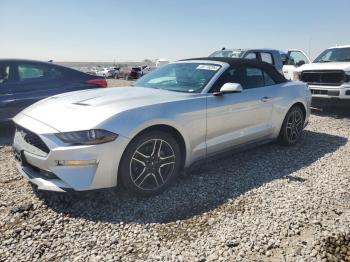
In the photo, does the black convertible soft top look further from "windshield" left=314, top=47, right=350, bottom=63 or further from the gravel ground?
"windshield" left=314, top=47, right=350, bottom=63

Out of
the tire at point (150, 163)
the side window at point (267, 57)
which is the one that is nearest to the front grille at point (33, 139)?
the tire at point (150, 163)

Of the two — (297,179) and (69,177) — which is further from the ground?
(69,177)

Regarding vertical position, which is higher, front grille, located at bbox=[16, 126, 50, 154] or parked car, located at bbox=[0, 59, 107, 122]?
parked car, located at bbox=[0, 59, 107, 122]

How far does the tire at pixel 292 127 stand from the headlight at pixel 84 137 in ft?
11.0

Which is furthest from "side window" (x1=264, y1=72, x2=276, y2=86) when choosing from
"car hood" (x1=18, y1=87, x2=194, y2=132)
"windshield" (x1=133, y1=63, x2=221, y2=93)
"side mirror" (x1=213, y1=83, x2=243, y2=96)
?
"car hood" (x1=18, y1=87, x2=194, y2=132)

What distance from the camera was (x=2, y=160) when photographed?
4.86 meters

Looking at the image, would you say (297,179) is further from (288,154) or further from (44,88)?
(44,88)

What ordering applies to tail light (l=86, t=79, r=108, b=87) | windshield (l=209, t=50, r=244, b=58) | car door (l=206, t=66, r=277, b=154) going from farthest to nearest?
1. windshield (l=209, t=50, r=244, b=58)
2. tail light (l=86, t=79, r=108, b=87)
3. car door (l=206, t=66, r=277, b=154)

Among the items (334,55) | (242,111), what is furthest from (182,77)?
(334,55)

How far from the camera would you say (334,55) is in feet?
31.2

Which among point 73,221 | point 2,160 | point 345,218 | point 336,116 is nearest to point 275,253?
point 345,218

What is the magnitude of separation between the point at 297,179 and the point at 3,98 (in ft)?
16.6

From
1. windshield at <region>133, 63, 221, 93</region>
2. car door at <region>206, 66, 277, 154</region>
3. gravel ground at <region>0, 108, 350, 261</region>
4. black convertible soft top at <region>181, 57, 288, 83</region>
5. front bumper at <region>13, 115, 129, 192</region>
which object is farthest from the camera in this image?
black convertible soft top at <region>181, 57, 288, 83</region>

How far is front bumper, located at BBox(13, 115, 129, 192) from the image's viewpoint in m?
3.08
